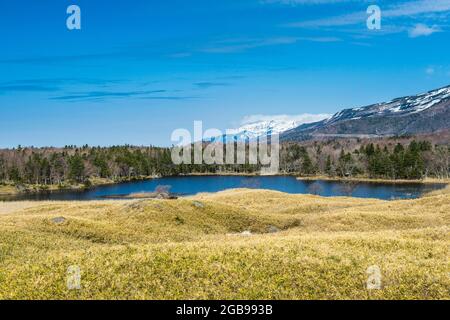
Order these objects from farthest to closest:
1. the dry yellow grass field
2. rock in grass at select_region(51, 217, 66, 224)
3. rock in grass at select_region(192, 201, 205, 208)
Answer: rock in grass at select_region(192, 201, 205, 208), rock in grass at select_region(51, 217, 66, 224), the dry yellow grass field

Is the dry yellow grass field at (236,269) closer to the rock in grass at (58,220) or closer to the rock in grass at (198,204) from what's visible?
the rock in grass at (58,220)

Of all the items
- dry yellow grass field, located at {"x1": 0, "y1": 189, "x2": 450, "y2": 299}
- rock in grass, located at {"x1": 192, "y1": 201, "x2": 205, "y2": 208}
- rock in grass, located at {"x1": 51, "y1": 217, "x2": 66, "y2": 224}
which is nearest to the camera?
dry yellow grass field, located at {"x1": 0, "y1": 189, "x2": 450, "y2": 299}

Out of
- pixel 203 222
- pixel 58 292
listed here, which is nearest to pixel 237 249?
pixel 58 292

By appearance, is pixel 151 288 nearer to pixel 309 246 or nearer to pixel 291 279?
pixel 291 279

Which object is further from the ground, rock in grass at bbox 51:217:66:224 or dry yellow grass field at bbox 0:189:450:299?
dry yellow grass field at bbox 0:189:450:299

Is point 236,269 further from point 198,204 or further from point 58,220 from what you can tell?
point 198,204

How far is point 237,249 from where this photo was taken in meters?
21.4

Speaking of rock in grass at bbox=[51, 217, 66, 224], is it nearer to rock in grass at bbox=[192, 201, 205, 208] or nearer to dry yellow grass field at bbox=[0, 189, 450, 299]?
dry yellow grass field at bbox=[0, 189, 450, 299]

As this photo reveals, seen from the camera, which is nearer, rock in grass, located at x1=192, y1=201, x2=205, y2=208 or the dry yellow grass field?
the dry yellow grass field

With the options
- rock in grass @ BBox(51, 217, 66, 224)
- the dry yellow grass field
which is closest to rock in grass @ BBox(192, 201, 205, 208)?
rock in grass @ BBox(51, 217, 66, 224)

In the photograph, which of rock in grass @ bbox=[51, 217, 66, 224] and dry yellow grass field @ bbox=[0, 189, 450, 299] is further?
rock in grass @ bbox=[51, 217, 66, 224]

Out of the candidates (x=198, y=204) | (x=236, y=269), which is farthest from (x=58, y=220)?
(x=236, y=269)

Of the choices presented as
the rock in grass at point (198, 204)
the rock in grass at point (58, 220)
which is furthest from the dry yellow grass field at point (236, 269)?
the rock in grass at point (198, 204)
